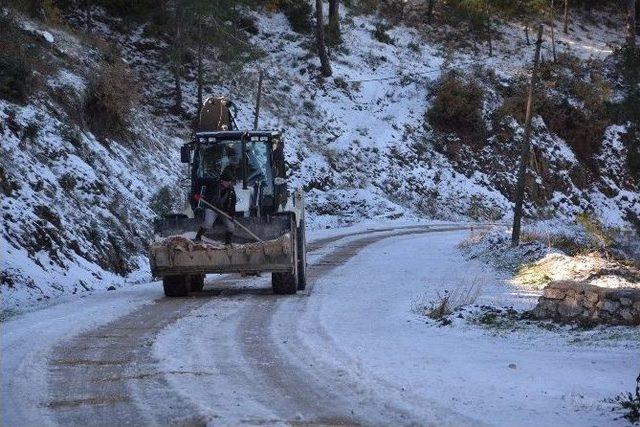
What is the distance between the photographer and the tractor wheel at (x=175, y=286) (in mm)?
13578

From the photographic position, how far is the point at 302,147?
4162 cm

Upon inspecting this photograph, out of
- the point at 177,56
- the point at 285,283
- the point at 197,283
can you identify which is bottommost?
the point at 197,283

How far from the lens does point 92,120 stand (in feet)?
78.4

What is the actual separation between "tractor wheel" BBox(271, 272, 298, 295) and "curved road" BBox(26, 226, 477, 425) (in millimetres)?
2111

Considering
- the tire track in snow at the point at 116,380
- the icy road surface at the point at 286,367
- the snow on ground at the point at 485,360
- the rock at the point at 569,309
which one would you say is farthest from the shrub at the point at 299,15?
the rock at the point at 569,309

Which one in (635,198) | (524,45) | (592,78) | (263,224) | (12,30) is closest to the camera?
(263,224)

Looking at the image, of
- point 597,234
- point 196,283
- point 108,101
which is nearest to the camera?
point 196,283

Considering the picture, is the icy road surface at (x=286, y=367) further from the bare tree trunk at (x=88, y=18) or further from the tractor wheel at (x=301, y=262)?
the bare tree trunk at (x=88, y=18)

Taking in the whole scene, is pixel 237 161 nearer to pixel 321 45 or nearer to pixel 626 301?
pixel 626 301

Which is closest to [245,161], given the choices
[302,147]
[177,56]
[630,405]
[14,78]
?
[14,78]

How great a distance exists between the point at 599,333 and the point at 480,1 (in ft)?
169

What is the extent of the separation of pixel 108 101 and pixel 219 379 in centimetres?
1908

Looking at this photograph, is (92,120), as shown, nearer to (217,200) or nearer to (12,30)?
(12,30)

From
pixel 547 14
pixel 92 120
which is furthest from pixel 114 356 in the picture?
pixel 547 14
